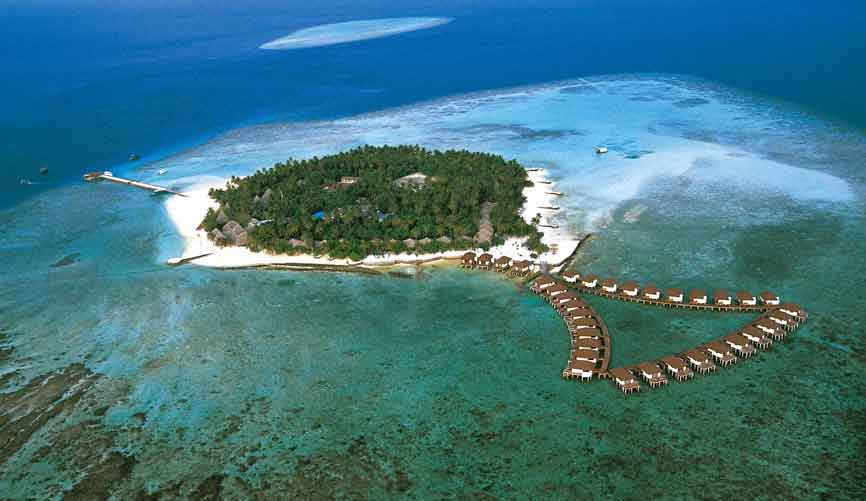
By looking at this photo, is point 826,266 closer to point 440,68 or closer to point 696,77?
point 696,77

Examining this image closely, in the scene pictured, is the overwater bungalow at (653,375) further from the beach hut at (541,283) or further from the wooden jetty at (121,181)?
the wooden jetty at (121,181)

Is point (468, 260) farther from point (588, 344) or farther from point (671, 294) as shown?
point (671, 294)

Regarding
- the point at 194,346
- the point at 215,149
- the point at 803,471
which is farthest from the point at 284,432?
the point at 215,149

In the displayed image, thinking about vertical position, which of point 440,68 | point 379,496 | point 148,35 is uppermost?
point 148,35

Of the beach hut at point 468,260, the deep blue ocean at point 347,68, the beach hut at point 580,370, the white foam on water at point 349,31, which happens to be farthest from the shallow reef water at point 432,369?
the white foam on water at point 349,31

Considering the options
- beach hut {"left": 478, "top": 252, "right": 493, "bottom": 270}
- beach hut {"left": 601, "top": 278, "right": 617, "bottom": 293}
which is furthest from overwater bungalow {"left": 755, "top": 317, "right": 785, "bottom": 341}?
beach hut {"left": 478, "top": 252, "right": 493, "bottom": 270}

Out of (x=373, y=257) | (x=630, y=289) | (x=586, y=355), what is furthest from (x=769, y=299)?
(x=373, y=257)

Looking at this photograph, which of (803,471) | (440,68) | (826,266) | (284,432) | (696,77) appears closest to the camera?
(803,471)

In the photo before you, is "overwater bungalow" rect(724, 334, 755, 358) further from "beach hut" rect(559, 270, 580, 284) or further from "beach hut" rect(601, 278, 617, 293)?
"beach hut" rect(559, 270, 580, 284)
